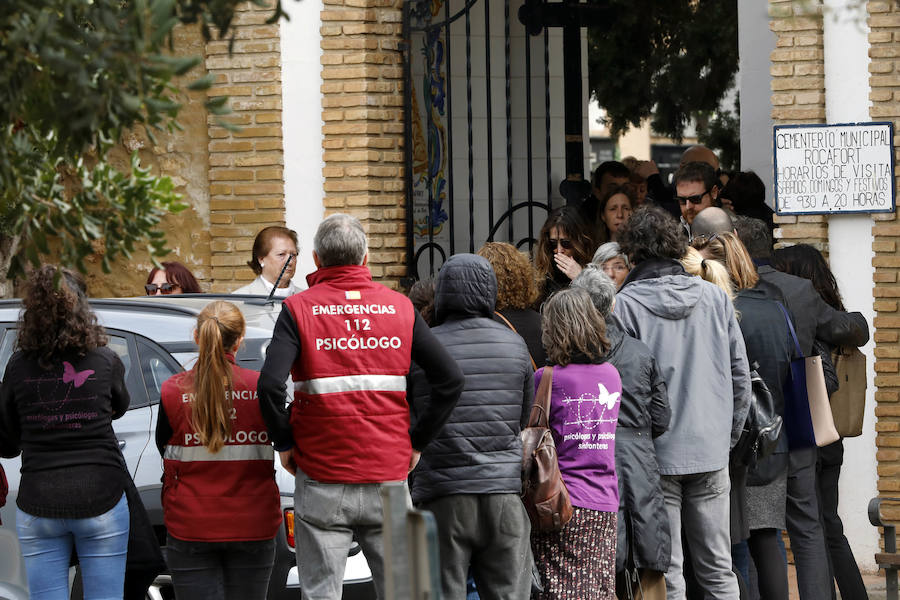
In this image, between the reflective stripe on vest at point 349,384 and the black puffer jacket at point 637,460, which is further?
the black puffer jacket at point 637,460

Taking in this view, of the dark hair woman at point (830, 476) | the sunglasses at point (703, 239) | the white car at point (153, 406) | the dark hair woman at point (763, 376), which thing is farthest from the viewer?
the dark hair woman at point (830, 476)

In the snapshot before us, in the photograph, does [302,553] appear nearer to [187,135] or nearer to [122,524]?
[122,524]

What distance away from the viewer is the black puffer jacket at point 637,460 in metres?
5.43

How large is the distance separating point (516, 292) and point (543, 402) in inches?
29.6

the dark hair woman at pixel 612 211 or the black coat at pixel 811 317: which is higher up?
the dark hair woman at pixel 612 211

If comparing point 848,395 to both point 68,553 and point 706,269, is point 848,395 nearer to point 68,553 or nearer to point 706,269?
point 706,269

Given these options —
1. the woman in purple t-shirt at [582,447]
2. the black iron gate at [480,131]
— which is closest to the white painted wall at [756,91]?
the black iron gate at [480,131]

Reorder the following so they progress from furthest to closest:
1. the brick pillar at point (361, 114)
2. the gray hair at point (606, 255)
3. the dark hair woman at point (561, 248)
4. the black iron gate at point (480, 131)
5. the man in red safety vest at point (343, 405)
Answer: the black iron gate at point (480, 131) < the brick pillar at point (361, 114) < the dark hair woman at point (561, 248) < the gray hair at point (606, 255) < the man in red safety vest at point (343, 405)

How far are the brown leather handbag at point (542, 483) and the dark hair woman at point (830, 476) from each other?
2.05 metres

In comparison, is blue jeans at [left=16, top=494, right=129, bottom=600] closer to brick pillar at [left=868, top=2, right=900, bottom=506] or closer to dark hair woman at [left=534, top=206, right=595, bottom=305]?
dark hair woman at [left=534, top=206, right=595, bottom=305]

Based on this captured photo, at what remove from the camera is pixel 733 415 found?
230 inches

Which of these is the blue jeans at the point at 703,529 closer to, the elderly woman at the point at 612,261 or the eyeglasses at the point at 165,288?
the elderly woman at the point at 612,261

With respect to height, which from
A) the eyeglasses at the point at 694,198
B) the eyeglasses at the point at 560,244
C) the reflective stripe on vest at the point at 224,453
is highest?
the eyeglasses at the point at 694,198

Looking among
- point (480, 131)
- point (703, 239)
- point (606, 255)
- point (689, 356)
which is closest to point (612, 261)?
point (606, 255)
